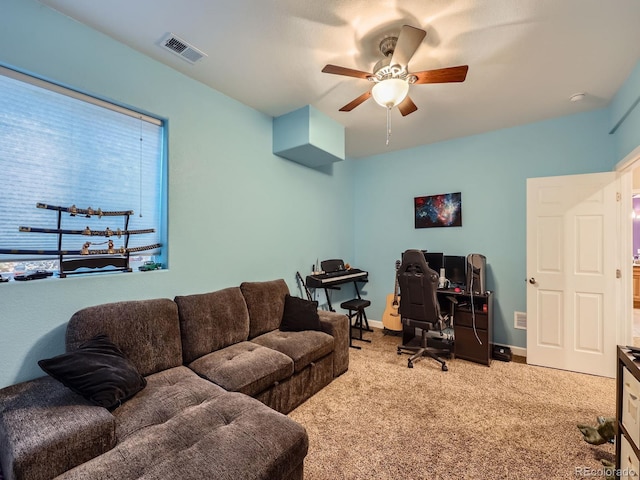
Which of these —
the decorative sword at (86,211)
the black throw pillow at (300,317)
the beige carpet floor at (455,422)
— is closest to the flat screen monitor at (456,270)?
the beige carpet floor at (455,422)

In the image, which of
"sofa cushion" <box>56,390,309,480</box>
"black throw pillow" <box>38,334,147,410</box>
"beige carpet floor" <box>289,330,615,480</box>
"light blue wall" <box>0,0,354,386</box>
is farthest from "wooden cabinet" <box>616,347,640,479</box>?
"light blue wall" <box>0,0,354,386</box>

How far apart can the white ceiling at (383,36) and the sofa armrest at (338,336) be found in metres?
2.26

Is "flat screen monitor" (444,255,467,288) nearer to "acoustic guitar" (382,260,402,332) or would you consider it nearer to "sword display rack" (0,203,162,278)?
"acoustic guitar" (382,260,402,332)

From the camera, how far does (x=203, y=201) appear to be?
2629mm

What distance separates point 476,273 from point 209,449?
3225 mm

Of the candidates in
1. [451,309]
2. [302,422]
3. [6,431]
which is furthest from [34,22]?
[451,309]

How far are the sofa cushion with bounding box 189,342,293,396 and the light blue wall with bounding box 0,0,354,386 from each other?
2.21 feet

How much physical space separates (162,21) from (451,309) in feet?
12.6

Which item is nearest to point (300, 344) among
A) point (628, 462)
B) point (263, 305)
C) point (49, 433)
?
point (263, 305)

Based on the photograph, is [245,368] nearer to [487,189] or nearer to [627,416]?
[627,416]

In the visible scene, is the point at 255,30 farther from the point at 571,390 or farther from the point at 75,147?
the point at 571,390

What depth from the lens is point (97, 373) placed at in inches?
58.7

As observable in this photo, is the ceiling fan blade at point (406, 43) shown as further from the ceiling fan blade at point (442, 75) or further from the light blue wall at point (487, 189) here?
the light blue wall at point (487, 189)

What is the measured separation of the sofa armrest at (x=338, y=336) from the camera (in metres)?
2.79
